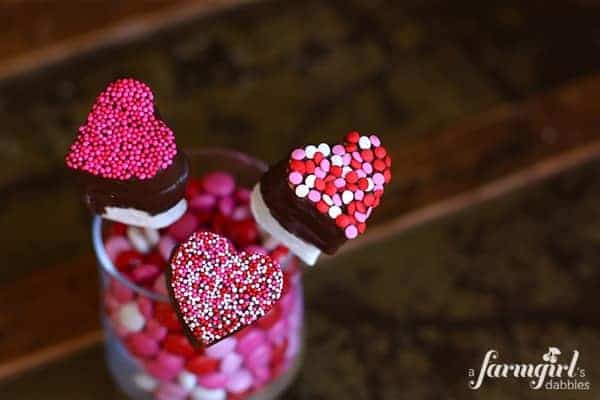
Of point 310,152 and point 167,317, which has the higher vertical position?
point 310,152

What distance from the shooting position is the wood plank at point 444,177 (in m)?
0.92

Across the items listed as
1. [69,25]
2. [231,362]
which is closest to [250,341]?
[231,362]

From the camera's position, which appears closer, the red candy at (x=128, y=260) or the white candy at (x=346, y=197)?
the white candy at (x=346, y=197)

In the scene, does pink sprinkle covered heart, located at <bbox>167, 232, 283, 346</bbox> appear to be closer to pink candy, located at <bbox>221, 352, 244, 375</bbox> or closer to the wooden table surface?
pink candy, located at <bbox>221, 352, 244, 375</bbox>

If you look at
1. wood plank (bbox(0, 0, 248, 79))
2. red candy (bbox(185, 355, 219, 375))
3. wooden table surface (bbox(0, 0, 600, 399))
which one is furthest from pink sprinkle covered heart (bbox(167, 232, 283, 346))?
wood plank (bbox(0, 0, 248, 79))

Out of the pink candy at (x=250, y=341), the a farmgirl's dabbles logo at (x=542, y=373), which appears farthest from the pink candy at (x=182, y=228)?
the a farmgirl's dabbles logo at (x=542, y=373)

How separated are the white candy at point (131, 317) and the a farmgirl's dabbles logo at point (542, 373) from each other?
34cm

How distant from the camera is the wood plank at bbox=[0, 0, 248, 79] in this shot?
108 cm

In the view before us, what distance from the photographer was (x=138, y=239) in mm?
799

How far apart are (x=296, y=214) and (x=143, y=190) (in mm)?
110

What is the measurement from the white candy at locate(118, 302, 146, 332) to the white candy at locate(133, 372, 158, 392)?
8 centimetres

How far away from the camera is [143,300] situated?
785mm

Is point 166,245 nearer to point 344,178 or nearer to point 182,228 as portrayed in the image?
point 182,228

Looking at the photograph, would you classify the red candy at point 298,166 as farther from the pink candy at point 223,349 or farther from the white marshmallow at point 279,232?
the pink candy at point 223,349
